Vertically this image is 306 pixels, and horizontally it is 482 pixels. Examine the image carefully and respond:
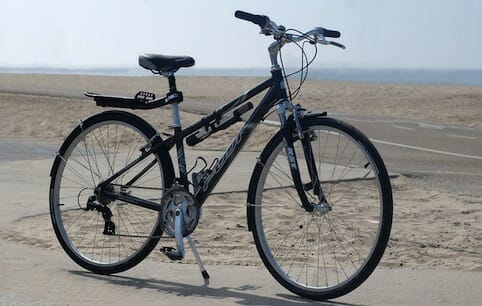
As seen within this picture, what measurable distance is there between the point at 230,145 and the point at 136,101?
0.68 m

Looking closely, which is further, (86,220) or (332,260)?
(86,220)

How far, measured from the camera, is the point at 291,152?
5.08 meters

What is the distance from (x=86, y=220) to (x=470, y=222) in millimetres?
3182

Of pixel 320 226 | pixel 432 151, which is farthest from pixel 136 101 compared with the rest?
pixel 432 151

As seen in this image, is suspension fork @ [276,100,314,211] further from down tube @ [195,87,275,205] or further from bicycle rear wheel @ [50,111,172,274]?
bicycle rear wheel @ [50,111,172,274]

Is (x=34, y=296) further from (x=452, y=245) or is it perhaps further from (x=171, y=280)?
(x=452, y=245)

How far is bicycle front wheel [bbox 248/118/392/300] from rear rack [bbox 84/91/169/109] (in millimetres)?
821

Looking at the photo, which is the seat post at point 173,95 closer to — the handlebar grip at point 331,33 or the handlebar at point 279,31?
the handlebar at point 279,31

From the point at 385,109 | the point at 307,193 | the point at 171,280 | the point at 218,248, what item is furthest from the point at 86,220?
the point at 385,109

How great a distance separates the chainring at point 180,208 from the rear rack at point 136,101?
537 mm

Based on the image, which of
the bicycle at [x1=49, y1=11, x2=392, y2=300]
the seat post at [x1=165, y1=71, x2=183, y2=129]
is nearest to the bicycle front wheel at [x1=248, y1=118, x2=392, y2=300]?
the bicycle at [x1=49, y1=11, x2=392, y2=300]

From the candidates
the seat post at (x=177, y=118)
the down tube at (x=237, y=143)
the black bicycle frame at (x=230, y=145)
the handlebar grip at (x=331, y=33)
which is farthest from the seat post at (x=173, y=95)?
the handlebar grip at (x=331, y=33)

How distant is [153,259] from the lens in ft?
20.4

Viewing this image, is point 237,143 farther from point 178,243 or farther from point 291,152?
point 178,243
